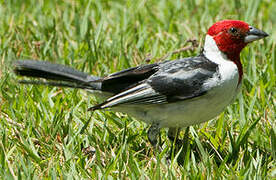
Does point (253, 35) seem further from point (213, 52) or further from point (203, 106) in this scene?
point (203, 106)

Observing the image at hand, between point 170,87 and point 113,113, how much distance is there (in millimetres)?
895

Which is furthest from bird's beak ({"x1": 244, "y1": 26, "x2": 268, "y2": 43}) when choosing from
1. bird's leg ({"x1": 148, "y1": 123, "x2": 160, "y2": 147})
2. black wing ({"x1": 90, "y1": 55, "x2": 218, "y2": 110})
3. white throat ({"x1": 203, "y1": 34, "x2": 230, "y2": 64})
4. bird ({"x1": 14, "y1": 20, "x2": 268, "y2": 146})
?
bird's leg ({"x1": 148, "y1": 123, "x2": 160, "y2": 147})

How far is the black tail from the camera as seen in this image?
14.3 feet

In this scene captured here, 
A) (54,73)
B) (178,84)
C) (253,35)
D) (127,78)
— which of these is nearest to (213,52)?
(253,35)

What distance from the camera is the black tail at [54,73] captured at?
14.3 feet

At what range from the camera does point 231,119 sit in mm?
4641

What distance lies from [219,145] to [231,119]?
1.66 ft

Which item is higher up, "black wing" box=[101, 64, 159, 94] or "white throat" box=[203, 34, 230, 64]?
"white throat" box=[203, 34, 230, 64]

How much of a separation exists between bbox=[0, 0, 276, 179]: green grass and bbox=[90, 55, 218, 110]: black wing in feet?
1.06

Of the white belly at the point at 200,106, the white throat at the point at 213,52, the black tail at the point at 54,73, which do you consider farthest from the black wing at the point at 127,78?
the white throat at the point at 213,52

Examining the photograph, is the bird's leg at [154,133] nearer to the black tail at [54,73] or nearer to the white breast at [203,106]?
the white breast at [203,106]

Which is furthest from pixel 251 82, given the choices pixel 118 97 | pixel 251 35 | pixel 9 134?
pixel 9 134

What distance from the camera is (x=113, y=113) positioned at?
4781mm

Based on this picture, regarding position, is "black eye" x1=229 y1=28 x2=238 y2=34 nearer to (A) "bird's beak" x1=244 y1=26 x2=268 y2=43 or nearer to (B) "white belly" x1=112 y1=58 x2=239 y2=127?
(A) "bird's beak" x1=244 y1=26 x2=268 y2=43
